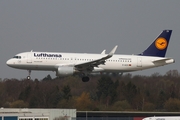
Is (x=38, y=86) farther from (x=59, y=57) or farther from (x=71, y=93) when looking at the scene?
(x=59, y=57)

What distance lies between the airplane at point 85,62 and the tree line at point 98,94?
2129 cm

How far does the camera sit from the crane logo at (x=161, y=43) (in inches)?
3216

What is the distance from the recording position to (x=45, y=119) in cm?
7606

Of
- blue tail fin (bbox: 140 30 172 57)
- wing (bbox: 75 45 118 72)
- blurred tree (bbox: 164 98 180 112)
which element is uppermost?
blue tail fin (bbox: 140 30 172 57)

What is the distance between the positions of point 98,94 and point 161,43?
109ft

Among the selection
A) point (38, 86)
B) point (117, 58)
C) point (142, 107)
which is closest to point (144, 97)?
point (142, 107)

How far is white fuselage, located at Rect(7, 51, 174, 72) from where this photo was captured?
74.4 meters

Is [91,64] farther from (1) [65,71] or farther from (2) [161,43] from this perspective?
(2) [161,43]

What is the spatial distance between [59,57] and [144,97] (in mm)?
34031

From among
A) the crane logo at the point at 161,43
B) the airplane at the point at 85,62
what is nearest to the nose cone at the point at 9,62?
the airplane at the point at 85,62

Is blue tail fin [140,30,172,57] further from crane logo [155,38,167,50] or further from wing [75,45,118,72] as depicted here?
wing [75,45,118,72]

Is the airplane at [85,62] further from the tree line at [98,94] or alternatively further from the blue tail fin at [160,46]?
the tree line at [98,94]

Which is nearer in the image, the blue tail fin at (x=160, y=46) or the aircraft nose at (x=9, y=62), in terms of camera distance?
the aircraft nose at (x=9, y=62)

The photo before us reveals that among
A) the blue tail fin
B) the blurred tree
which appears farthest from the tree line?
the blue tail fin
